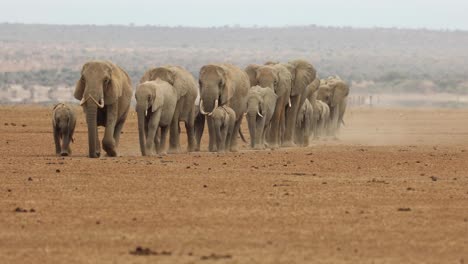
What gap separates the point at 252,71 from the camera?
37.9 metres

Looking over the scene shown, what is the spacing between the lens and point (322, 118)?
150 feet

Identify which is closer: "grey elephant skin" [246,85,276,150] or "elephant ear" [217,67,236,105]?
"elephant ear" [217,67,236,105]

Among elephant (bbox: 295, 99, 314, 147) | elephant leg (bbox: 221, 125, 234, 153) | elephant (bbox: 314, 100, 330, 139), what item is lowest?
elephant (bbox: 314, 100, 330, 139)

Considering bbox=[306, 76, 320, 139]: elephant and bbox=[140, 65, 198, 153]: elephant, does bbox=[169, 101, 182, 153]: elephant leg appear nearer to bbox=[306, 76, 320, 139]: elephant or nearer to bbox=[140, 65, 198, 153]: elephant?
bbox=[140, 65, 198, 153]: elephant

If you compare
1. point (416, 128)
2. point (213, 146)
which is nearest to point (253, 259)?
point (213, 146)

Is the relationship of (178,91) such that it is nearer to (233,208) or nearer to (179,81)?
(179,81)

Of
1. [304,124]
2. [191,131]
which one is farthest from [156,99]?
[304,124]

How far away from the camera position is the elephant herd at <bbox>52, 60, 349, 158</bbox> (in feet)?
90.7

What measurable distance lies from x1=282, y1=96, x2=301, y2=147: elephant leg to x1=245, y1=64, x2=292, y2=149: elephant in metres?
0.21

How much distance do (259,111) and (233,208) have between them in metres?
16.5

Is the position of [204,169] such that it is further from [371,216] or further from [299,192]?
[371,216]

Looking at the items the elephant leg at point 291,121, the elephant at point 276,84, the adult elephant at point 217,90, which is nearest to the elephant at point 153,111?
the adult elephant at point 217,90

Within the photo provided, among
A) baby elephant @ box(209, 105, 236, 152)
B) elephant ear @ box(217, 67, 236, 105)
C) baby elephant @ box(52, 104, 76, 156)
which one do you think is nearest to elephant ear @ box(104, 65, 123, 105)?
baby elephant @ box(52, 104, 76, 156)

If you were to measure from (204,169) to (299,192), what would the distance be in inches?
176
